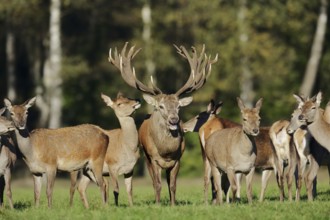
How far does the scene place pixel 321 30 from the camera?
3731 cm

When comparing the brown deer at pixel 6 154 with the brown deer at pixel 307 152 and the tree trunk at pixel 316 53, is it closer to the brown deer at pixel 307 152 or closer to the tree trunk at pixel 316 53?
the brown deer at pixel 307 152

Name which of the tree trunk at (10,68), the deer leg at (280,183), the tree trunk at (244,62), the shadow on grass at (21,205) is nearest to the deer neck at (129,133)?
the shadow on grass at (21,205)

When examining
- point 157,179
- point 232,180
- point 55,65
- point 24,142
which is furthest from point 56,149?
point 55,65

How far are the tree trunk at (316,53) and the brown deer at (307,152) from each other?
18.3 meters

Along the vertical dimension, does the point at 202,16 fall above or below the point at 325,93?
above

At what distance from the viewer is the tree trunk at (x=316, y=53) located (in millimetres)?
37094

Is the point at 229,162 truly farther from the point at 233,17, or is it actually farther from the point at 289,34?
the point at 289,34

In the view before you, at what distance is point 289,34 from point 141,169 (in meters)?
7.01

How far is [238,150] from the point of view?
17297mm

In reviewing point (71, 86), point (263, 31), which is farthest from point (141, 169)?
point (263, 31)

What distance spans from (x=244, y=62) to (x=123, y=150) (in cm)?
1852

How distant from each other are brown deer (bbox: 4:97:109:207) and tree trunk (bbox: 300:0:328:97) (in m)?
19.8

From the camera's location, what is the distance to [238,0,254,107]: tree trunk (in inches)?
1412

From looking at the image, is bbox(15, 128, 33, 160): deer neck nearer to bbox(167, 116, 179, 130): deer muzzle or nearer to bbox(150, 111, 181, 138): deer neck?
bbox(150, 111, 181, 138): deer neck
